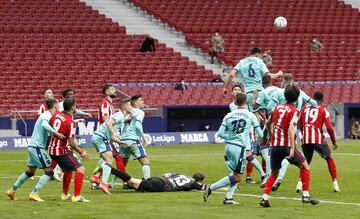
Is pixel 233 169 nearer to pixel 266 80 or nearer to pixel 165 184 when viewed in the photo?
pixel 165 184

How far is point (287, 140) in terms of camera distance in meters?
16.2

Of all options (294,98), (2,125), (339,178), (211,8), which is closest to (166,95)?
(2,125)

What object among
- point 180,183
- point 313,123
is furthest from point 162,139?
point 313,123

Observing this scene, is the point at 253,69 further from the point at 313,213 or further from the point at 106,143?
the point at 313,213

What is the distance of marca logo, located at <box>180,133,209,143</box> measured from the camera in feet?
136

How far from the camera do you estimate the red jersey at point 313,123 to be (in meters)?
19.2

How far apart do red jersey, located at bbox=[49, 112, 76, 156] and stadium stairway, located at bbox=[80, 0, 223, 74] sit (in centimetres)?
3460

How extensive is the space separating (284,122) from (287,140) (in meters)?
0.31

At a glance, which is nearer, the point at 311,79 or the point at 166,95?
the point at 166,95

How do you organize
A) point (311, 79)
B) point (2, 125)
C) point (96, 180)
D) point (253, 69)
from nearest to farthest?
point (96, 180)
point (253, 69)
point (2, 125)
point (311, 79)

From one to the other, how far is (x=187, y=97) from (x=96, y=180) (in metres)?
26.4

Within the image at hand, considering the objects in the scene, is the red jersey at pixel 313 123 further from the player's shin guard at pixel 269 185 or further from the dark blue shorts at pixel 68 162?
the dark blue shorts at pixel 68 162

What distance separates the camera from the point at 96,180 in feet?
65.1

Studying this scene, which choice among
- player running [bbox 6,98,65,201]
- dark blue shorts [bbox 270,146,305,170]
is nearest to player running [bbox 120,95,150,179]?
player running [bbox 6,98,65,201]
